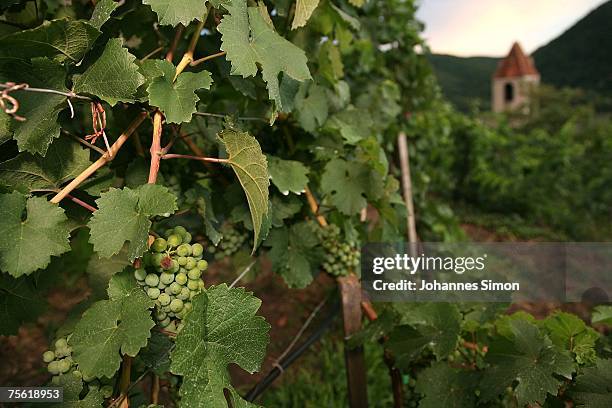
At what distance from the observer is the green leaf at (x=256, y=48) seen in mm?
895

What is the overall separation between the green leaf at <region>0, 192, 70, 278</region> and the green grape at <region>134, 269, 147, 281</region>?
0.12 meters

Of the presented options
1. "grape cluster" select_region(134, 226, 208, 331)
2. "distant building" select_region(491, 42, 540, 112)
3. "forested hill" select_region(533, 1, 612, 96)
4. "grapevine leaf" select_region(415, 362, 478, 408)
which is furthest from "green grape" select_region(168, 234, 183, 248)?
"distant building" select_region(491, 42, 540, 112)

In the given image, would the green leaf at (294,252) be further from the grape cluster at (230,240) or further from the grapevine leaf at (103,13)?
the grapevine leaf at (103,13)

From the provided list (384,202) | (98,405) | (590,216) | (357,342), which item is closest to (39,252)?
(98,405)

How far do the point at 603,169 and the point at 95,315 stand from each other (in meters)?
7.54

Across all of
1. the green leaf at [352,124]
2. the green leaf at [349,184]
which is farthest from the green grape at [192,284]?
the green leaf at [352,124]

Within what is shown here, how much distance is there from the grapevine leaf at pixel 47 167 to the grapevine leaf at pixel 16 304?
257 millimetres

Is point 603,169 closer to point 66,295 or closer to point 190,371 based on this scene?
point 66,295

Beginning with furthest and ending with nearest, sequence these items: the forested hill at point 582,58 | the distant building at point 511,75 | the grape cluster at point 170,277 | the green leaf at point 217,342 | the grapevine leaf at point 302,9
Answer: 1. the distant building at point 511,75
2. the forested hill at point 582,58
3. the grapevine leaf at point 302,9
4. the grape cluster at point 170,277
5. the green leaf at point 217,342

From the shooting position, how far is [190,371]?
0.79 metres

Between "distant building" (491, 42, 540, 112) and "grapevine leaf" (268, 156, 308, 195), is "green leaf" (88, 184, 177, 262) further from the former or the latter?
"distant building" (491, 42, 540, 112)

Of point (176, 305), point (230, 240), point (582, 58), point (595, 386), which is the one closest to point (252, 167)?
point (176, 305)

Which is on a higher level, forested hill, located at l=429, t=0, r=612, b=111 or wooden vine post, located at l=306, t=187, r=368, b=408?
forested hill, located at l=429, t=0, r=612, b=111

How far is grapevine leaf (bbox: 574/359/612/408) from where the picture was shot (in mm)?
1096
